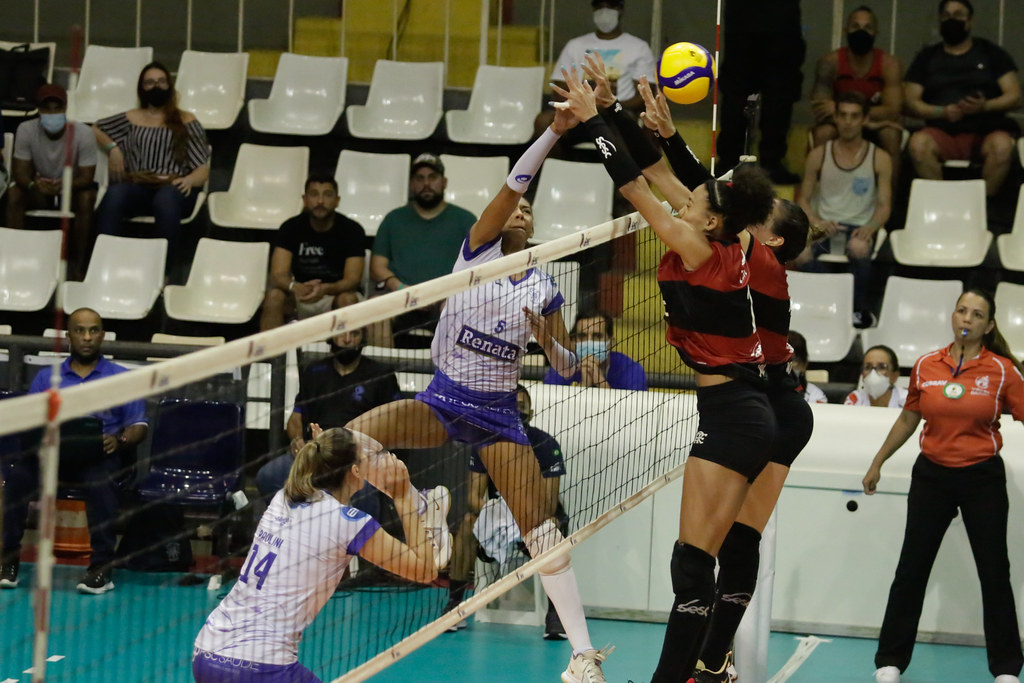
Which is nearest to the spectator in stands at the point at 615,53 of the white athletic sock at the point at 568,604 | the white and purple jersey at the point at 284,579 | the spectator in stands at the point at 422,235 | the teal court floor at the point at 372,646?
the spectator in stands at the point at 422,235

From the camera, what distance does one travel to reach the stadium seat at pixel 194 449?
834cm

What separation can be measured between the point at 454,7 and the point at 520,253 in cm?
880

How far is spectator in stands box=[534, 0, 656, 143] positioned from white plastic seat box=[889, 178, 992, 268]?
97.4 inches

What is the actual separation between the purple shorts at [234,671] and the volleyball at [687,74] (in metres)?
3.03

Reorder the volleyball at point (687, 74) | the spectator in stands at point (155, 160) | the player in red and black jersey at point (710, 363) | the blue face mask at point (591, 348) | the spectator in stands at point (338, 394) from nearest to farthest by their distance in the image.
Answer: the player in red and black jersey at point (710, 363)
the volleyball at point (687, 74)
the blue face mask at point (591, 348)
the spectator in stands at point (338, 394)
the spectator in stands at point (155, 160)

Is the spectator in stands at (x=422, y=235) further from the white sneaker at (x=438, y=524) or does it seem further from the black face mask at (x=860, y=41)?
the white sneaker at (x=438, y=524)

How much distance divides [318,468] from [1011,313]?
7379 millimetres

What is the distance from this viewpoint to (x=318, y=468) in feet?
14.5

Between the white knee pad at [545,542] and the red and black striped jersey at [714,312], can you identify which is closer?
the red and black striped jersey at [714,312]

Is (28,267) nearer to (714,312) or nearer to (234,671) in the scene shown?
→ (234,671)

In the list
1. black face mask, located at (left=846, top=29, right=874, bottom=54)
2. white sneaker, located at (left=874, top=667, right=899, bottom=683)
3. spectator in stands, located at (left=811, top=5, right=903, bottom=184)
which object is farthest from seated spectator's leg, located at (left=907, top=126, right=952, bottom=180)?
white sneaker, located at (left=874, top=667, right=899, bottom=683)

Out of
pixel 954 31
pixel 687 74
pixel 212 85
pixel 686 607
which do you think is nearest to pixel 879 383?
pixel 687 74

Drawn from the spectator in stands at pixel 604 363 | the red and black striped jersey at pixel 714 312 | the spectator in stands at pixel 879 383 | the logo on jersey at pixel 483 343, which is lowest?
the spectator in stands at pixel 879 383

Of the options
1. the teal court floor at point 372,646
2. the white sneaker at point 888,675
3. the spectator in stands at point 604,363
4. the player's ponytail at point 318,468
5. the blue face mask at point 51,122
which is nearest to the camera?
the player's ponytail at point 318,468
